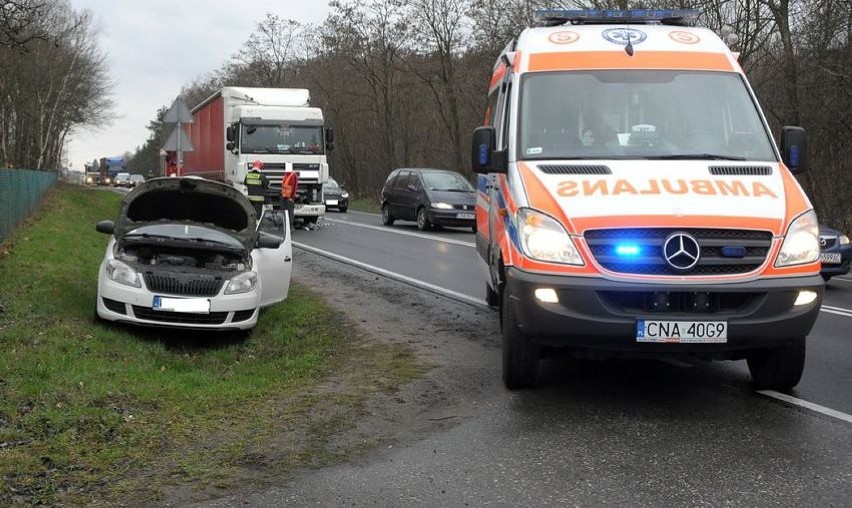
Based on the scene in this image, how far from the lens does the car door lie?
929cm

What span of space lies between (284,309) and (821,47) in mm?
15040

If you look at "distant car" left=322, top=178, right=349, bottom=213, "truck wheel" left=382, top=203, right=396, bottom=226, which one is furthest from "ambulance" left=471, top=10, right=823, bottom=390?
"distant car" left=322, top=178, right=349, bottom=213

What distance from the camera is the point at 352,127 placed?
177 ft

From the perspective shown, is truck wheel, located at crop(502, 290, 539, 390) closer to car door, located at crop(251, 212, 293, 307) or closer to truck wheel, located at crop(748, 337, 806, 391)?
truck wheel, located at crop(748, 337, 806, 391)

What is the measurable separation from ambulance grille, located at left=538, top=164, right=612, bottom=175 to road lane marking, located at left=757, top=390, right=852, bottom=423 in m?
2.02

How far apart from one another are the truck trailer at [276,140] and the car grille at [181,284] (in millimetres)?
13926

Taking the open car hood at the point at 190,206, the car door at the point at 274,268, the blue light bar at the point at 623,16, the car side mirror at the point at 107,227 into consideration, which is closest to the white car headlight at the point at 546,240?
the blue light bar at the point at 623,16

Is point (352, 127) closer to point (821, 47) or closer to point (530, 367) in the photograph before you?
point (821, 47)

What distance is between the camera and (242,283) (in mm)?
8695

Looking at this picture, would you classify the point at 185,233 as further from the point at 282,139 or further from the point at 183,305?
the point at 282,139

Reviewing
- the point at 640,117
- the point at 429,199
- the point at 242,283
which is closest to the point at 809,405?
the point at 640,117

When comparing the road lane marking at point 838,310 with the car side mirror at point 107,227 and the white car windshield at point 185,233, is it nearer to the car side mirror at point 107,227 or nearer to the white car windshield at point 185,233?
the white car windshield at point 185,233

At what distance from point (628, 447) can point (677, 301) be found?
977 mm

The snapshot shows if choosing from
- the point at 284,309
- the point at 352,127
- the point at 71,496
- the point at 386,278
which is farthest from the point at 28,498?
the point at 352,127
